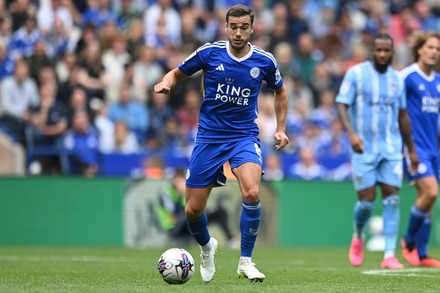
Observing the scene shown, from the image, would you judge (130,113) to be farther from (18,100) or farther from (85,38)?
(18,100)

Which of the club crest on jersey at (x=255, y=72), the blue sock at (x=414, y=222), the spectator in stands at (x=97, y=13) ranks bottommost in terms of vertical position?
the blue sock at (x=414, y=222)

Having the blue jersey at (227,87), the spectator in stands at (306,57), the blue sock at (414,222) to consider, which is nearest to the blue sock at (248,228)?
the blue jersey at (227,87)

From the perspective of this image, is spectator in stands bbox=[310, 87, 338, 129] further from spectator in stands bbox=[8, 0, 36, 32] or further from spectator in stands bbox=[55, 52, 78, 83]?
spectator in stands bbox=[8, 0, 36, 32]

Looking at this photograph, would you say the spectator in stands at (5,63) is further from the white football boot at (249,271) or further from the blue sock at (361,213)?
the white football boot at (249,271)

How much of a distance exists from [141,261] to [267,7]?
37.2ft

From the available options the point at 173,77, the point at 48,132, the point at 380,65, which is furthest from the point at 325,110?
the point at 173,77

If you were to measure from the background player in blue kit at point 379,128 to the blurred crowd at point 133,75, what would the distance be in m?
6.17

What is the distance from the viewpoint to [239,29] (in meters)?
9.30

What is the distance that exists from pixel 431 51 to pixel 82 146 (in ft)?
24.5

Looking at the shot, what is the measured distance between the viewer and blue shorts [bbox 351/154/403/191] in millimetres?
11992

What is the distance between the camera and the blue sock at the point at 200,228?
9477mm

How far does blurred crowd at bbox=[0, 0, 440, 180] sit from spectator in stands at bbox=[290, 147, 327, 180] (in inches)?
0.7

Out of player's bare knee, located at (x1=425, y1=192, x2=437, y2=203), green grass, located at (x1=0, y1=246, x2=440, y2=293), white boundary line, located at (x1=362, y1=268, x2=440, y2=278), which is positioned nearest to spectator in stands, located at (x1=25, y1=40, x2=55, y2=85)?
green grass, located at (x1=0, y1=246, x2=440, y2=293)

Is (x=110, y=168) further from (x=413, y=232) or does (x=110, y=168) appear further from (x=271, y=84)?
(x=271, y=84)
